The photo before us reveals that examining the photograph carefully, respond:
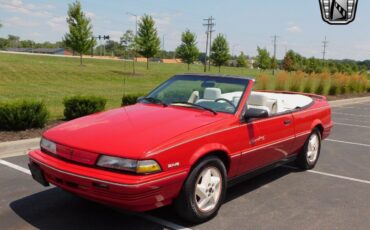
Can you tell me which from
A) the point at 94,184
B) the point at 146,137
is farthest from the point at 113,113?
the point at 94,184

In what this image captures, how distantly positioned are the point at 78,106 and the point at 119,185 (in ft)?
20.7

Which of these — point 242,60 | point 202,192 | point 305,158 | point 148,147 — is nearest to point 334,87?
point 305,158

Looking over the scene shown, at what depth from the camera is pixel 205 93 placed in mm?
5047

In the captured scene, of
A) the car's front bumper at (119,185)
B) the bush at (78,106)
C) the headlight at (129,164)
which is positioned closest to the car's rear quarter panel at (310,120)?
the car's front bumper at (119,185)

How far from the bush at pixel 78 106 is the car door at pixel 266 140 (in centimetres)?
535

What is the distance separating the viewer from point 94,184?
3461 millimetres

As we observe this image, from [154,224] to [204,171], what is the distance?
738 millimetres

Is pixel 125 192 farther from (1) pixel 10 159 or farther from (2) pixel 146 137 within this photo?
(1) pixel 10 159

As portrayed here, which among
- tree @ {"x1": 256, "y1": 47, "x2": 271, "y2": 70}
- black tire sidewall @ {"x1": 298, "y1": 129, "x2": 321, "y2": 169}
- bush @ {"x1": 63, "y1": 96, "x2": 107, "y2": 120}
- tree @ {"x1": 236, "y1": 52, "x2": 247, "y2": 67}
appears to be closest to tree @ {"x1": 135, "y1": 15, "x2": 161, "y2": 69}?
bush @ {"x1": 63, "y1": 96, "x2": 107, "y2": 120}

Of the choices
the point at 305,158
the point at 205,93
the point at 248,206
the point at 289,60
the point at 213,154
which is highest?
the point at 289,60

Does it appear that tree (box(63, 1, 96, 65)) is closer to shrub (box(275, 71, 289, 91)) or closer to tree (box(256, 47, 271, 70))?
shrub (box(275, 71, 289, 91))

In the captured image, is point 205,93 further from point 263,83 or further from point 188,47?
point 188,47

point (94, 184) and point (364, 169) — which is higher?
point (94, 184)

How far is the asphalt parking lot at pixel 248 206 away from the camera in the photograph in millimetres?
4098
